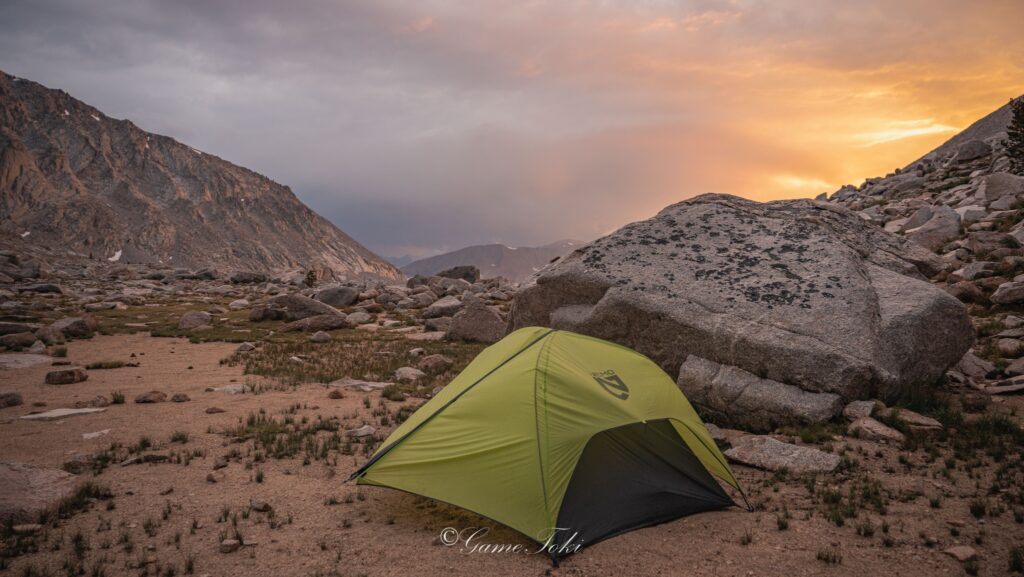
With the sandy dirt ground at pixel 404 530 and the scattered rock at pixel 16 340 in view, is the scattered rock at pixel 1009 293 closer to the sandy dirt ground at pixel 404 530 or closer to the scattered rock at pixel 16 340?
the sandy dirt ground at pixel 404 530

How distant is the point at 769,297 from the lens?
11617mm

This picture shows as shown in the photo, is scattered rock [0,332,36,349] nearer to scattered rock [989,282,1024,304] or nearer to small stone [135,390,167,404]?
small stone [135,390,167,404]

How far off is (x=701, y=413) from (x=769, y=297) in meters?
3.08

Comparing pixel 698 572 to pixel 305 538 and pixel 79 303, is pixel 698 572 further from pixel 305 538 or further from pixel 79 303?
pixel 79 303

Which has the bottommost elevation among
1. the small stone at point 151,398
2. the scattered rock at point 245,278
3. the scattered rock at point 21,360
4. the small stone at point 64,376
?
the small stone at point 151,398

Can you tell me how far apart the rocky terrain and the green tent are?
416 mm

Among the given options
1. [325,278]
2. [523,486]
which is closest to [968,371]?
[523,486]

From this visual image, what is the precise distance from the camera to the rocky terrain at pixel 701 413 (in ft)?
21.0

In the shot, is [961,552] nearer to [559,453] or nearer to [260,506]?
[559,453]

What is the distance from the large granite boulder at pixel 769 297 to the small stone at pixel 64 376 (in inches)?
562

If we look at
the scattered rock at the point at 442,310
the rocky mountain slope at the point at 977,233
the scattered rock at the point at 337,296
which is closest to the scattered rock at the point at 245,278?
the scattered rock at the point at 337,296

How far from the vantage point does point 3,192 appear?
561 ft

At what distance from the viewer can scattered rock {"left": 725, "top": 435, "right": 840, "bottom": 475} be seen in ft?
27.3

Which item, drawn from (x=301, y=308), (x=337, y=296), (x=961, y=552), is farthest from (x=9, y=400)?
(x=337, y=296)
